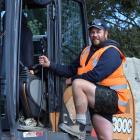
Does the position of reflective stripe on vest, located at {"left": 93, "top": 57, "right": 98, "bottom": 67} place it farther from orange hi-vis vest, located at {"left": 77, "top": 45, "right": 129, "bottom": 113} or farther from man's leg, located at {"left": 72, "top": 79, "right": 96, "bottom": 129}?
man's leg, located at {"left": 72, "top": 79, "right": 96, "bottom": 129}

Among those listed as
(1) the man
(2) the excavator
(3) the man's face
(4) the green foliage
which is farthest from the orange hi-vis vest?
(4) the green foliage

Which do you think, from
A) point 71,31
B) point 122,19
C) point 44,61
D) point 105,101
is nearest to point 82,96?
point 105,101

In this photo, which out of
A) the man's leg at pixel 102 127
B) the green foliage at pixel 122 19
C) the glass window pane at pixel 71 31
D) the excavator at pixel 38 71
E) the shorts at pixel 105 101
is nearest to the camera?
the excavator at pixel 38 71

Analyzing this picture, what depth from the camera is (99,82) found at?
217 inches

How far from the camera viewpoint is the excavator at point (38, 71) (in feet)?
16.4

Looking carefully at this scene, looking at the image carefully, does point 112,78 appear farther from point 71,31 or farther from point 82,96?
point 71,31

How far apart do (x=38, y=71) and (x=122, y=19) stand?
10360mm

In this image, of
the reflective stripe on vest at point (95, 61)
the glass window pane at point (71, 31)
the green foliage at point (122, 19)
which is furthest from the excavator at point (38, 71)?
the green foliage at point (122, 19)

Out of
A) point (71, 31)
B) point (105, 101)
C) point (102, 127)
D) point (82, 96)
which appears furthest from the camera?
point (71, 31)

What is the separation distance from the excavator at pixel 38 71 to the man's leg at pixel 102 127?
9.7 inches

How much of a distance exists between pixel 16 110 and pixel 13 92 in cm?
17

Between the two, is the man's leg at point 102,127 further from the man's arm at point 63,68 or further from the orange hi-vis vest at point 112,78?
the man's arm at point 63,68

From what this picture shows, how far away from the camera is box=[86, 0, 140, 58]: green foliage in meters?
14.3

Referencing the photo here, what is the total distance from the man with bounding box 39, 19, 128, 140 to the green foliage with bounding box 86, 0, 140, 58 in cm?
796
